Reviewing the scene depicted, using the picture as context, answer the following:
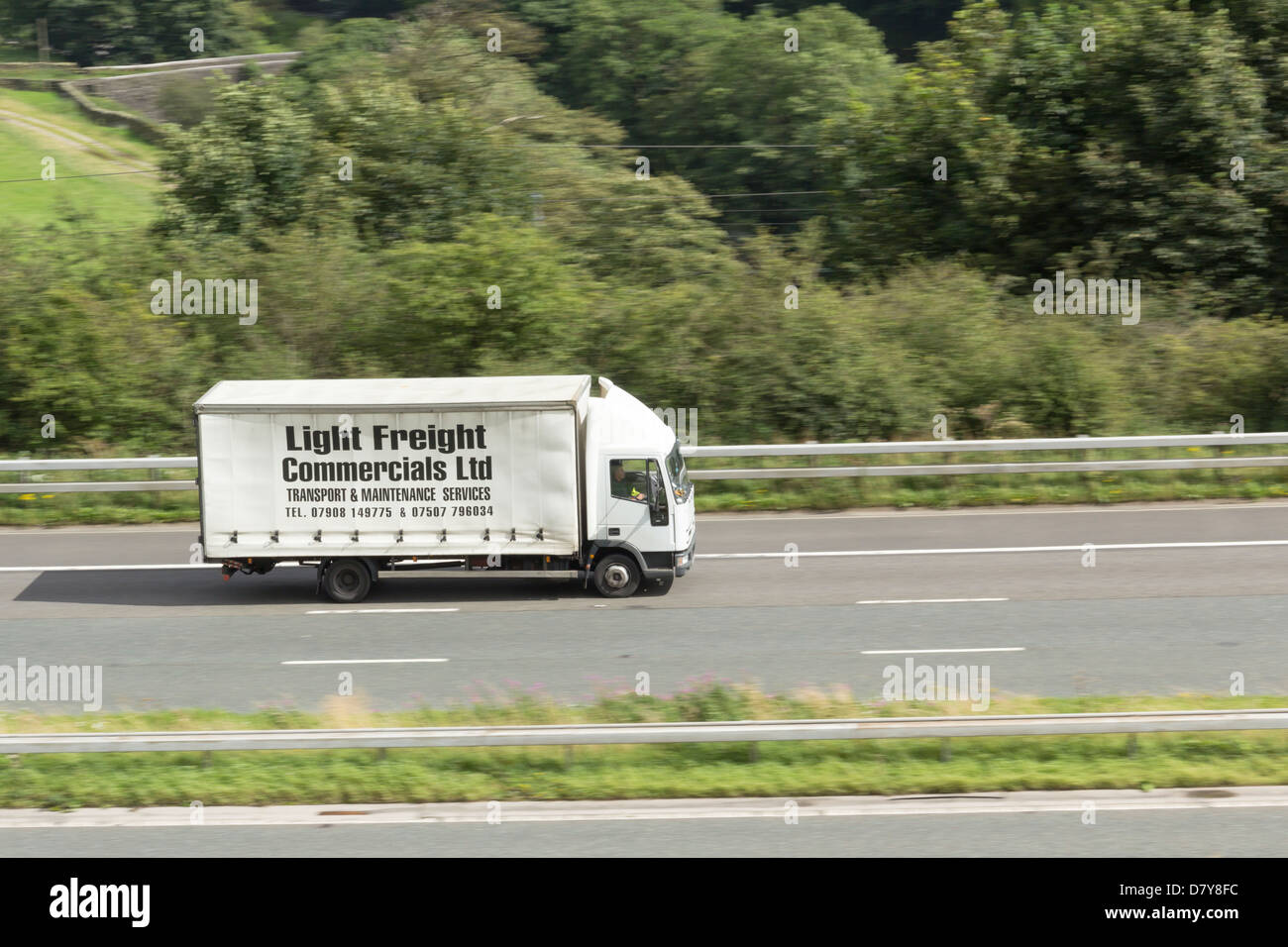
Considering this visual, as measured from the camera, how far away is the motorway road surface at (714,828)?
8.03m

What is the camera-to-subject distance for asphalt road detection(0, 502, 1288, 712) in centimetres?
1239

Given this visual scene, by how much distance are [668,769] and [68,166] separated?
53958mm

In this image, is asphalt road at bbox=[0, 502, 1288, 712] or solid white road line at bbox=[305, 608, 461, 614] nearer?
asphalt road at bbox=[0, 502, 1288, 712]

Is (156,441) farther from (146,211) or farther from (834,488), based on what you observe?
(146,211)

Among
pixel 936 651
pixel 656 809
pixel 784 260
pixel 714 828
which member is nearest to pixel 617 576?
pixel 936 651

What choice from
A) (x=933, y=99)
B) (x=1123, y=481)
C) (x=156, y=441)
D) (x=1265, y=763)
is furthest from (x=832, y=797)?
(x=933, y=99)

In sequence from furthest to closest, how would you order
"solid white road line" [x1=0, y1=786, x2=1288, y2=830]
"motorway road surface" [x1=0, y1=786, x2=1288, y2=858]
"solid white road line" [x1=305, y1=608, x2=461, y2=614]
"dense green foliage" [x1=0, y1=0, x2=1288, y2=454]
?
"dense green foliage" [x1=0, y1=0, x2=1288, y2=454]
"solid white road line" [x1=305, y1=608, x2=461, y2=614]
"solid white road line" [x1=0, y1=786, x2=1288, y2=830]
"motorway road surface" [x1=0, y1=786, x2=1288, y2=858]

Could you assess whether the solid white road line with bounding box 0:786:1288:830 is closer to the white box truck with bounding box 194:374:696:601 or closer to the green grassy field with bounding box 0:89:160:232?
the white box truck with bounding box 194:374:696:601

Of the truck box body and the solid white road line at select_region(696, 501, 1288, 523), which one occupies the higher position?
the truck box body

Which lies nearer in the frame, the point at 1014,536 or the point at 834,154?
the point at 1014,536

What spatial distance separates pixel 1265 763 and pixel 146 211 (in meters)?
45.6

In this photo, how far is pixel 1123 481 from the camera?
2075 cm

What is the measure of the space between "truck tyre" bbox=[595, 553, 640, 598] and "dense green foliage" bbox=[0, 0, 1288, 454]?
7.33 metres

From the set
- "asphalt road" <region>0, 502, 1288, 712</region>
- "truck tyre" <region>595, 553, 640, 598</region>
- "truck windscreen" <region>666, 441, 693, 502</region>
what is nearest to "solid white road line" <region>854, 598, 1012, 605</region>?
"asphalt road" <region>0, 502, 1288, 712</region>
